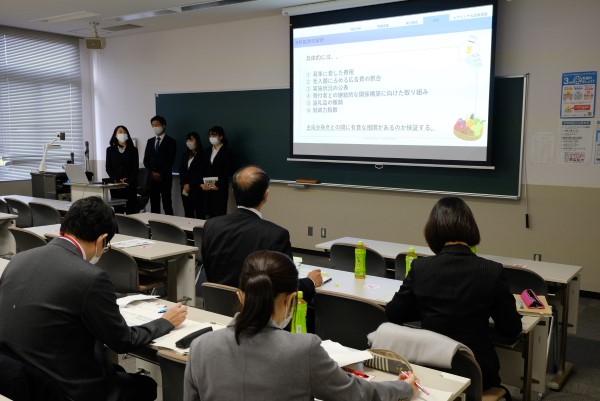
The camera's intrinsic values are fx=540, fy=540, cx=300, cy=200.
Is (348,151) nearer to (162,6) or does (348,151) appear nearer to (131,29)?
(162,6)

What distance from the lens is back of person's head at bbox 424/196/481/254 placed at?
7.40 feet

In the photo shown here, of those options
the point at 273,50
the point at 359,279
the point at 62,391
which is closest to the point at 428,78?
the point at 273,50

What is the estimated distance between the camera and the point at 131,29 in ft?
27.8

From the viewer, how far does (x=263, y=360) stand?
138 cm

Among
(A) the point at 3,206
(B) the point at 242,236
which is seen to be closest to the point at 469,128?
(B) the point at 242,236

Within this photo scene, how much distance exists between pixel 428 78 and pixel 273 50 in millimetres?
2341

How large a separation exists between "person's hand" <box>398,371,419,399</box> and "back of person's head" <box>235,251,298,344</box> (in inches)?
21.3

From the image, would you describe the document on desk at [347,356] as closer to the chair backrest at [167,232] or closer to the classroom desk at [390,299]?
the classroom desk at [390,299]

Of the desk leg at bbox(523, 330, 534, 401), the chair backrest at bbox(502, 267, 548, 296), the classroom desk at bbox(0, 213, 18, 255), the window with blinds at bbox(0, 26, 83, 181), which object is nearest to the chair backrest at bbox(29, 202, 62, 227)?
the classroom desk at bbox(0, 213, 18, 255)

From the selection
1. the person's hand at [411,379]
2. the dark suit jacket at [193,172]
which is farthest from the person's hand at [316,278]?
the dark suit jacket at [193,172]

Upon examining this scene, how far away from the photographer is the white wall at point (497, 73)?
17.2 ft

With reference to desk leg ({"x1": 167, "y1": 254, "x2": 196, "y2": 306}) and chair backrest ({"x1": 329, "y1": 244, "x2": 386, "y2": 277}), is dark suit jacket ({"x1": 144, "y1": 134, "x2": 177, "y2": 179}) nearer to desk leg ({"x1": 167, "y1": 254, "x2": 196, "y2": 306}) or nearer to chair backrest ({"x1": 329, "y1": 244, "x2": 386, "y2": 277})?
desk leg ({"x1": 167, "y1": 254, "x2": 196, "y2": 306})

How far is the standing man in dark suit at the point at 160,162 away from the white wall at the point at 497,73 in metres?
0.75

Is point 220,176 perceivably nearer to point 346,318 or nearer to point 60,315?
point 346,318
